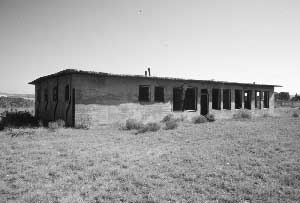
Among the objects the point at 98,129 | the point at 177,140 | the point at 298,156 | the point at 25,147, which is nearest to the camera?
the point at 298,156

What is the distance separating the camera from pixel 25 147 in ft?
29.1

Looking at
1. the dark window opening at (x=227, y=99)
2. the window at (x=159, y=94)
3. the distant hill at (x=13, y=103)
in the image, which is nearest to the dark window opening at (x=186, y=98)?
the window at (x=159, y=94)

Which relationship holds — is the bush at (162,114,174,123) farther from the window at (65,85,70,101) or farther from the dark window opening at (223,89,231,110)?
the dark window opening at (223,89,231,110)

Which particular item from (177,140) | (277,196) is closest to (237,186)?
(277,196)

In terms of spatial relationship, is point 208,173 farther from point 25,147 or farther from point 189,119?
point 189,119

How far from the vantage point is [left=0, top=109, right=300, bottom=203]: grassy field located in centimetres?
462

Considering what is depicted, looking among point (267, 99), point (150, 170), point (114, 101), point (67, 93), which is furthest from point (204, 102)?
point (150, 170)

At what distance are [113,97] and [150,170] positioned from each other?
9354mm

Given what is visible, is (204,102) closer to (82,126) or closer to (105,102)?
(105,102)

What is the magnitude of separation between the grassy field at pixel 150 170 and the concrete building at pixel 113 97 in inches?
165

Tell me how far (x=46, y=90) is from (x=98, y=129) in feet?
25.0

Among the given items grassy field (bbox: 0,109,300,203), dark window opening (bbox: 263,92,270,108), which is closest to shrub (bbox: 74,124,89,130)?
grassy field (bbox: 0,109,300,203)

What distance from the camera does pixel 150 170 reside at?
20.3 feet

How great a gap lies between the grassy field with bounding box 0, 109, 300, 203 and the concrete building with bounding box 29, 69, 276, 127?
419 cm
